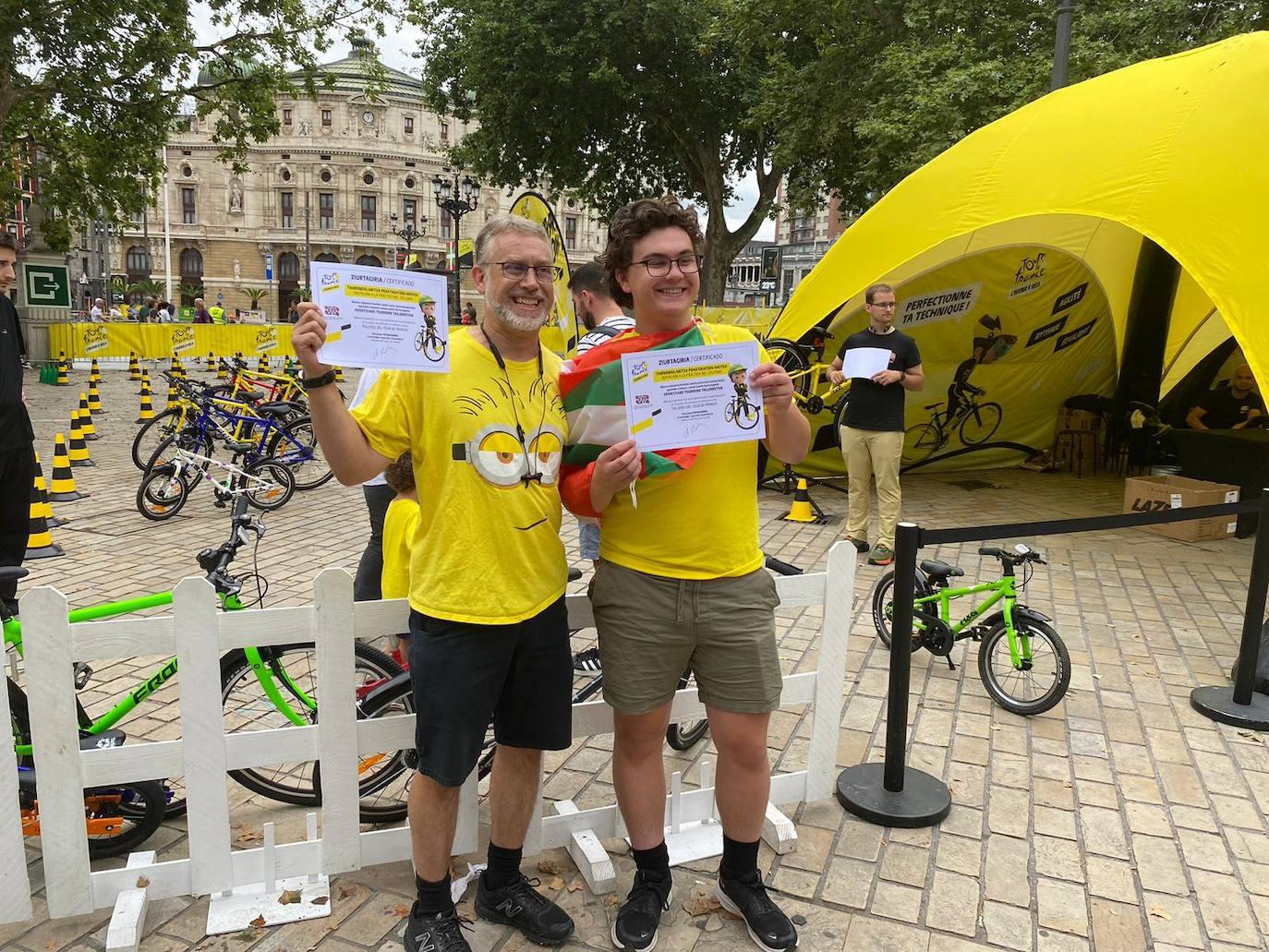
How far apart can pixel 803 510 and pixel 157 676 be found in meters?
6.73

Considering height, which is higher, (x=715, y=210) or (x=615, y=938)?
(x=715, y=210)

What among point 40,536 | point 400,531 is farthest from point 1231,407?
point 40,536

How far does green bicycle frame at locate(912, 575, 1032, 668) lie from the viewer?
177 inches

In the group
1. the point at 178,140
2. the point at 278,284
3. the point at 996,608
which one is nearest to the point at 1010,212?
the point at 996,608

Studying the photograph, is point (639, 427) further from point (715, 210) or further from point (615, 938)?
point (715, 210)

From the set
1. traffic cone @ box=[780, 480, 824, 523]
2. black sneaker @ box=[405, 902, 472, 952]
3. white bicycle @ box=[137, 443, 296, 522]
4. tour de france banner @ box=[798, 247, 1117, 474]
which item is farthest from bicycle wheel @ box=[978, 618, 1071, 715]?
white bicycle @ box=[137, 443, 296, 522]

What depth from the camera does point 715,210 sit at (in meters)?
25.6

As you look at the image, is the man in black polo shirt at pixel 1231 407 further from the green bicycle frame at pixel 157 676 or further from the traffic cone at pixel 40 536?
the traffic cone at pixel 40 536

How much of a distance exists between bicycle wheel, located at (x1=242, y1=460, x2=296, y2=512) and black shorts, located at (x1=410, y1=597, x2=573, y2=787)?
6.76 meters

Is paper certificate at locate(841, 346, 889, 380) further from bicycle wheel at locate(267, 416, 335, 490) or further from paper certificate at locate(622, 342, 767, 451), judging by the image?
bicycle wheel at locate(267, 416, 335, 490)

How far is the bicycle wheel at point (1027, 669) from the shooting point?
436 centimetres

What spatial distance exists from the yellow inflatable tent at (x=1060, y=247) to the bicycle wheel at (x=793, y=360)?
0.20 meters

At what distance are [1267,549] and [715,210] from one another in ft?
74.9

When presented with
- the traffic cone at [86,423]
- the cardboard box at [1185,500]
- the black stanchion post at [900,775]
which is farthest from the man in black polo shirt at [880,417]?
the traffic cone at [86,423]
